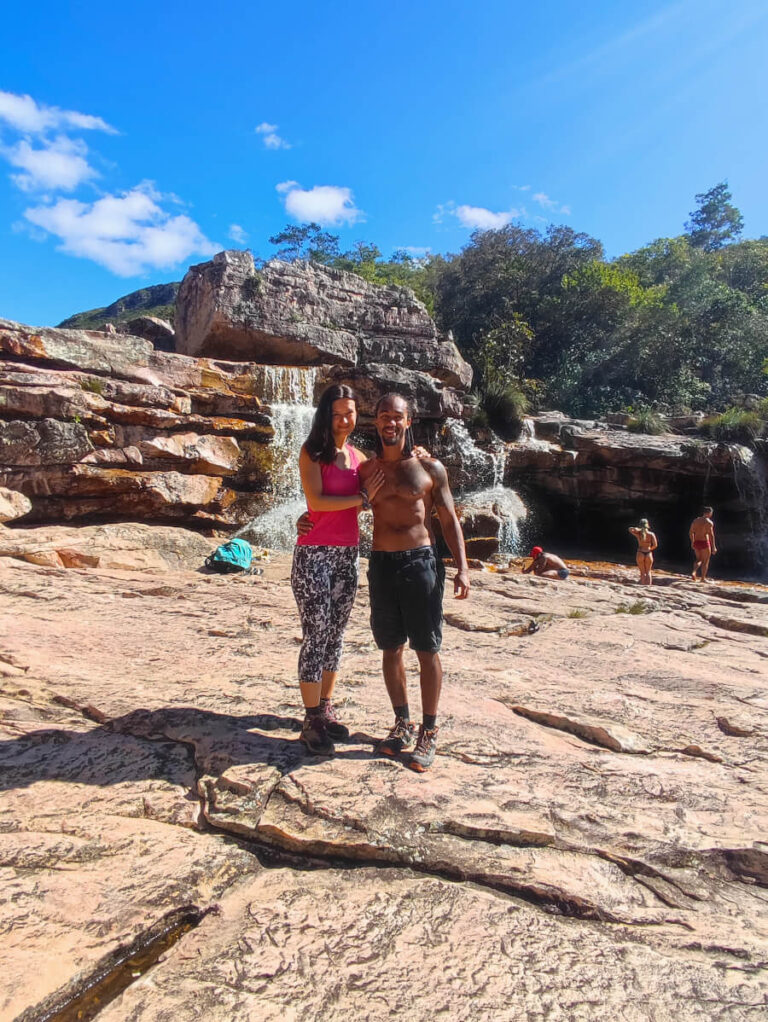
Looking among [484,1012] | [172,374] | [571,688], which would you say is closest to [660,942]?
[484,1012]

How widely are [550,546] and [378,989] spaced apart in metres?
16.2

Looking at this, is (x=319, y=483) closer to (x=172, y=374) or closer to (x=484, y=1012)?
(x=484, y=1012)

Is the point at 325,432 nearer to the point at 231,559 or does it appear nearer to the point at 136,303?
the point at 231,559

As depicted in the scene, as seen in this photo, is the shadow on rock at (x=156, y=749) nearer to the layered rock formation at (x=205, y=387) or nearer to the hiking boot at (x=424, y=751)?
the hiking boot at (x=424, y=751)

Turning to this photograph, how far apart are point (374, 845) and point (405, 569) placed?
102cm

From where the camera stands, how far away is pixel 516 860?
1779 mm

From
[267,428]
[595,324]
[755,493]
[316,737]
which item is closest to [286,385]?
[267,428]

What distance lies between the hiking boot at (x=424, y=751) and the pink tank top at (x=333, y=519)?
0.86m

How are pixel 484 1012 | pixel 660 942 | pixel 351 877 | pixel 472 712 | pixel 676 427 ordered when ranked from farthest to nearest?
pixel 676 427 < pixel 472 712 < pixel 351 877 < pixel 660 942 < pixel 484 1012

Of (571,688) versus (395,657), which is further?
(571,688)

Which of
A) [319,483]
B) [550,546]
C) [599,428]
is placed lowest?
[550,546]

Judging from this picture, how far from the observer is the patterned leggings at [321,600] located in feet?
7.97

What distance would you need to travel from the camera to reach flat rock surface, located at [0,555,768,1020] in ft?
4.33

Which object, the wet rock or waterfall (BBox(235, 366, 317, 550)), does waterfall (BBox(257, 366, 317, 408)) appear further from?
the wet rock
